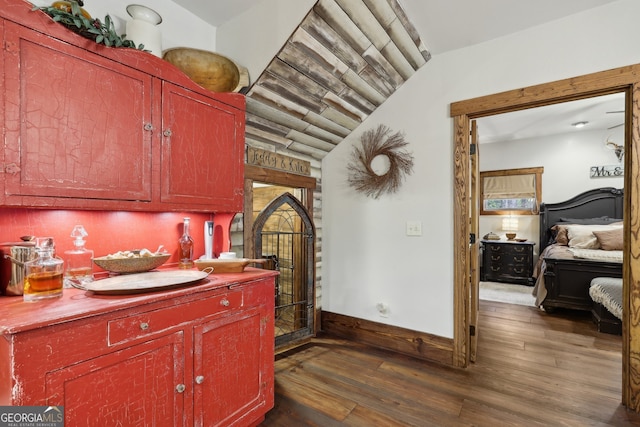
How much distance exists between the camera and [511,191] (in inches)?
235

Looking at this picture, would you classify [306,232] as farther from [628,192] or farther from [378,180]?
[628,192]

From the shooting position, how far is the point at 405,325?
2855 millimetres

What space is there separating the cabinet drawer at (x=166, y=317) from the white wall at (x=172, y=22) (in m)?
1.73

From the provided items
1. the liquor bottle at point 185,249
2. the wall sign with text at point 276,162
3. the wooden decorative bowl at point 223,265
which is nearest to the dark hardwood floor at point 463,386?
the wooden decorative bowl at point 223,265

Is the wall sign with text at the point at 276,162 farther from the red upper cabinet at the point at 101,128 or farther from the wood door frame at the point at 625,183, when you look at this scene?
the wood door frame at the point at 625,183

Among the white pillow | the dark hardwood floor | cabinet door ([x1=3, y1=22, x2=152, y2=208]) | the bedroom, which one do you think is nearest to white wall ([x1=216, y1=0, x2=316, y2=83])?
cabinet door ([x1=3, y1=22, x2=152, y2=208])

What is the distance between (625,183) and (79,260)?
11.2ft

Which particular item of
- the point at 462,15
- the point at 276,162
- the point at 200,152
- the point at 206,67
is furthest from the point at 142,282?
the point at 462,15

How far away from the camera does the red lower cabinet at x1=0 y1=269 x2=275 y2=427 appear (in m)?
0.97

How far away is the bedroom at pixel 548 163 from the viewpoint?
3.99m

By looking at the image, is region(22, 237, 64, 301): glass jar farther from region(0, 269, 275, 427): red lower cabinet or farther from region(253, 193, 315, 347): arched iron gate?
region(253, 193, 315, 347): arched iron gate

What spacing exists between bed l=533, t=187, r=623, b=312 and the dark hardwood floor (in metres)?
0.76

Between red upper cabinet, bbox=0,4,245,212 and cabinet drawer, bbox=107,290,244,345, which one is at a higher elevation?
red upper cabinet, bbox=0,4,245,212

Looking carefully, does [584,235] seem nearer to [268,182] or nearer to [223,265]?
[268,182]
